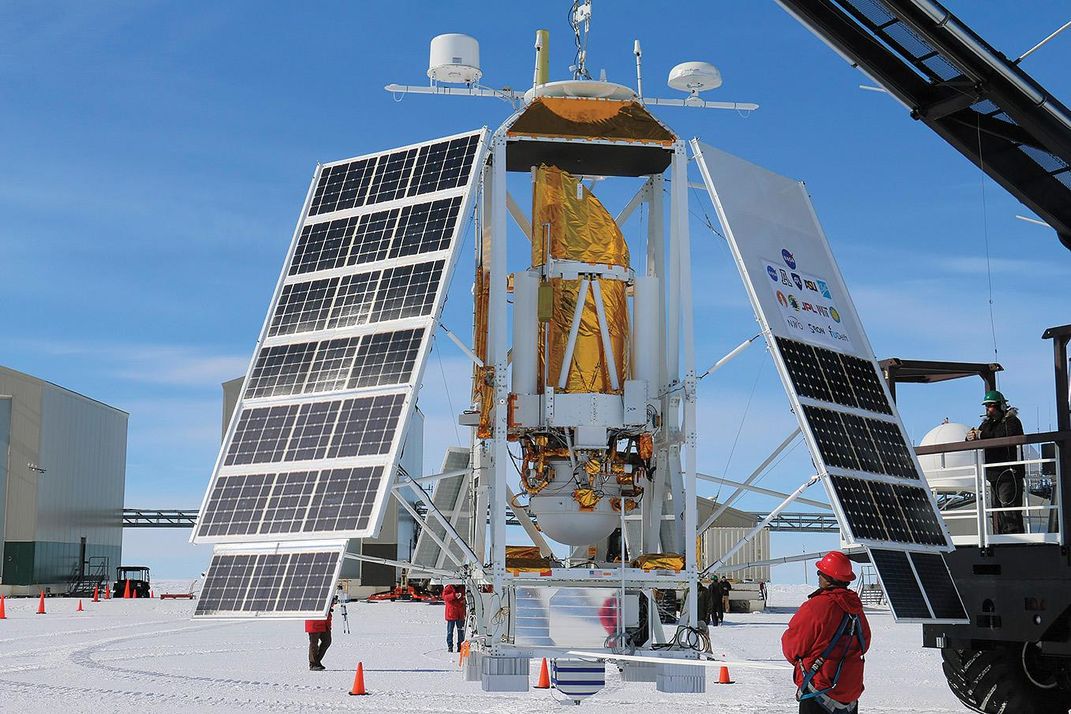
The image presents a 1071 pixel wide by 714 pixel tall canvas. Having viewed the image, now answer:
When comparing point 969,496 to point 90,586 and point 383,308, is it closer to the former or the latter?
point 383,308

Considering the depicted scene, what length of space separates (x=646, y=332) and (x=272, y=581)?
5.73 m

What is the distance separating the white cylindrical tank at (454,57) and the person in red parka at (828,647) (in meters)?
10.7

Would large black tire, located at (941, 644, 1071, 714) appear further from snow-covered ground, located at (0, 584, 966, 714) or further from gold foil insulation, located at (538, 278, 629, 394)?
gold foil insulation, located at (538, 278, 629, 394)

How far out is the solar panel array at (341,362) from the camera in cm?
1408

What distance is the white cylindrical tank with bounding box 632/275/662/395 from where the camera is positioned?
1588cm

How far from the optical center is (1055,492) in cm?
1452

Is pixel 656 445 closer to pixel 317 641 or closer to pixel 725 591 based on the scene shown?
pixel 317 641

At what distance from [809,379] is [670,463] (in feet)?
6.96

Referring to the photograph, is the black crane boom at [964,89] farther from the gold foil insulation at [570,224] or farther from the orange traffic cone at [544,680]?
the orange traffic cone at [544,680]

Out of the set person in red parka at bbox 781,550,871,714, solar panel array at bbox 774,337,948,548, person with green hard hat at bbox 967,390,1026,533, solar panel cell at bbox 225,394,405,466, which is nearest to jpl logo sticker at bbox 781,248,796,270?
solar panel array at bbox 774,337,948,548

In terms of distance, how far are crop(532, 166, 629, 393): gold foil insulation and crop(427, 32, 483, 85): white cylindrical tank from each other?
229cm

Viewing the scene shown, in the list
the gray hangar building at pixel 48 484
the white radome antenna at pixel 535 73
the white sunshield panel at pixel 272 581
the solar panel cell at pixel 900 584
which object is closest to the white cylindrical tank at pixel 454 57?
the white radome antenna at pixel 535 73

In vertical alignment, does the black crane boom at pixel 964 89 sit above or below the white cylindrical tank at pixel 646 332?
above

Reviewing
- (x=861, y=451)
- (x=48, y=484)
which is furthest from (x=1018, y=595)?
(x=48, y=484)
